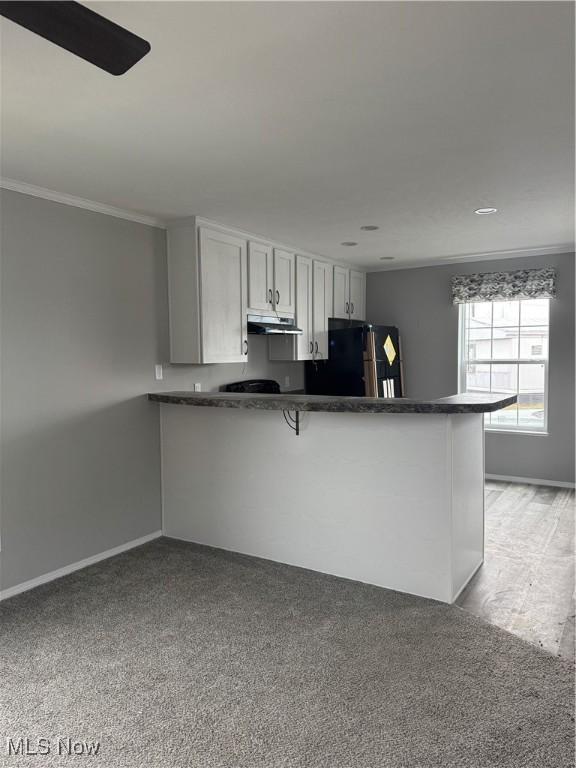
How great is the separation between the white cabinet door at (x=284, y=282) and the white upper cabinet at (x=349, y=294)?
88 centimetres

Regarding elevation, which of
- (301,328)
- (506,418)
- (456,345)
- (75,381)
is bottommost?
(506,418)

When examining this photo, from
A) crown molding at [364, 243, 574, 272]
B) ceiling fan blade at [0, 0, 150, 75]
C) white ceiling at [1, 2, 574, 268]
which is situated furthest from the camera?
crown molding at [364, 243, 574, 272]

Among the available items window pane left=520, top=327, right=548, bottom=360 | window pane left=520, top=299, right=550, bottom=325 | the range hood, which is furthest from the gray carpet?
window pane left=520, top=299, right=550, bottom=325

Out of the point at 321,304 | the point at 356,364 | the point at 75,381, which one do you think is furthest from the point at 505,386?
the point at 75,381

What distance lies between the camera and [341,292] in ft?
19.5

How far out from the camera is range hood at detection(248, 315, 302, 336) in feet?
15.0

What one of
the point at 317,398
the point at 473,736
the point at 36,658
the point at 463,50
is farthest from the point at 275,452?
the point at 463,50

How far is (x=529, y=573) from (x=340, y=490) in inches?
50.4

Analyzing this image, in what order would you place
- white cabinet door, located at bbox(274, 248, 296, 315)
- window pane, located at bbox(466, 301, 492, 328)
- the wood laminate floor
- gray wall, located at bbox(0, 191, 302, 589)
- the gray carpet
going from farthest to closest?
window pane, located at bbox(466, 301, 492, 328) → white cabinet door, located at bbox(274, 248, 296, 315) → gray wall, located at bbox(0, 191, 302, 589) → the wood laminate floor → the gray carpet

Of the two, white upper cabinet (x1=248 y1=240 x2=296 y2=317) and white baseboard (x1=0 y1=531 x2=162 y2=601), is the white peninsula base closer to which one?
white baseboard (x1=0 y1=531 x2=162 y2=601)

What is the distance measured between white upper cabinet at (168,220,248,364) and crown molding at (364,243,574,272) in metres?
2.51

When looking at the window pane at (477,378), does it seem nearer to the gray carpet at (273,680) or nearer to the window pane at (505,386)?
the window pane at (505,386)

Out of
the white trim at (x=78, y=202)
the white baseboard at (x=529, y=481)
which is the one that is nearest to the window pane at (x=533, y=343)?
the white baseboard at (x=529, y=481)

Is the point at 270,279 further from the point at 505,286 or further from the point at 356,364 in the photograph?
the point at 505,286
